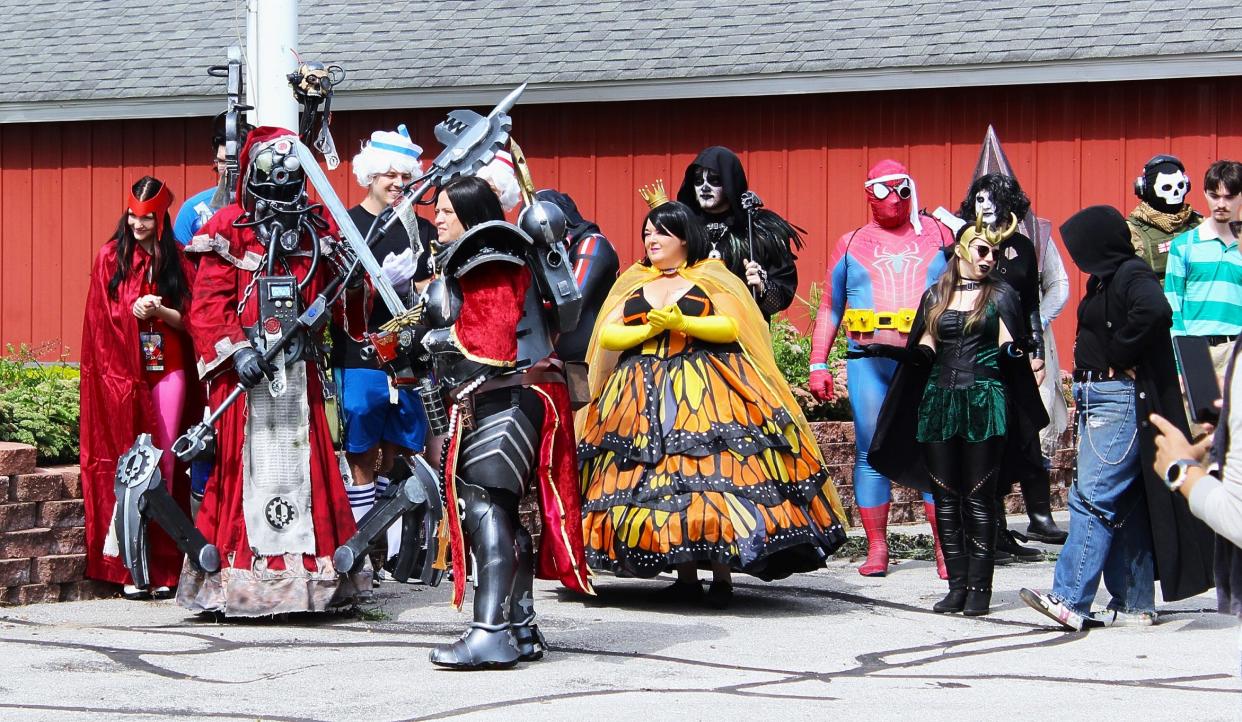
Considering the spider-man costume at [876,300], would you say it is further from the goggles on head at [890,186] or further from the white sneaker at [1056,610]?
the white sneaker at [1056,610]

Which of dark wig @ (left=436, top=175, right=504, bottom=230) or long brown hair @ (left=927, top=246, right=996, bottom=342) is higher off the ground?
dark wig @ (left=436, top=175, right=504, bottom=230)

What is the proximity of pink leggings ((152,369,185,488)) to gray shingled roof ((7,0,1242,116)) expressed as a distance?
687cm

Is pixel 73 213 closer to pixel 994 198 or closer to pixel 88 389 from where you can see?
pixel 88 389

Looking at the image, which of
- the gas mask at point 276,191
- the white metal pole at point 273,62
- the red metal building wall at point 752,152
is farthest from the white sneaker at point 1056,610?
the red metal building wall at point 752,152

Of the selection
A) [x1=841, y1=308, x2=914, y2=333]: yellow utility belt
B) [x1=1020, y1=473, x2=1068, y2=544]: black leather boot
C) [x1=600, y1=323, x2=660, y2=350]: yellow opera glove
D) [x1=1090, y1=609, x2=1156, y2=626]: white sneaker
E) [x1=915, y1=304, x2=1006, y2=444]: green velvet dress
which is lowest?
[x1=1090, y1=609, x2=1156, y2=626]: white sneaker

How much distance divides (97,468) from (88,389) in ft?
1.19

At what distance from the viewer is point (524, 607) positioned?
6504 mm

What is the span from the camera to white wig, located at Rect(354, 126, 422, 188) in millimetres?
8508

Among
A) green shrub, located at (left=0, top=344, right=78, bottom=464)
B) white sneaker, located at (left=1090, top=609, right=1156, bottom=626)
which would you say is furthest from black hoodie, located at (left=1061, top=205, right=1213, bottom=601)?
green shrub, located at (left=0, top=344, right=78, bottom=464)

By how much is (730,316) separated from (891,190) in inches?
62.6

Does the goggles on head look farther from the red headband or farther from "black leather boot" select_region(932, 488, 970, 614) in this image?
the red headband

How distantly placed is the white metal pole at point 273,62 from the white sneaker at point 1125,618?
4.28 m

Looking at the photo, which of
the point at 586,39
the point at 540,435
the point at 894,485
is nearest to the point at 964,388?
the point at 540,435

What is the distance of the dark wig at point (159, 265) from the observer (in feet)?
26.8
